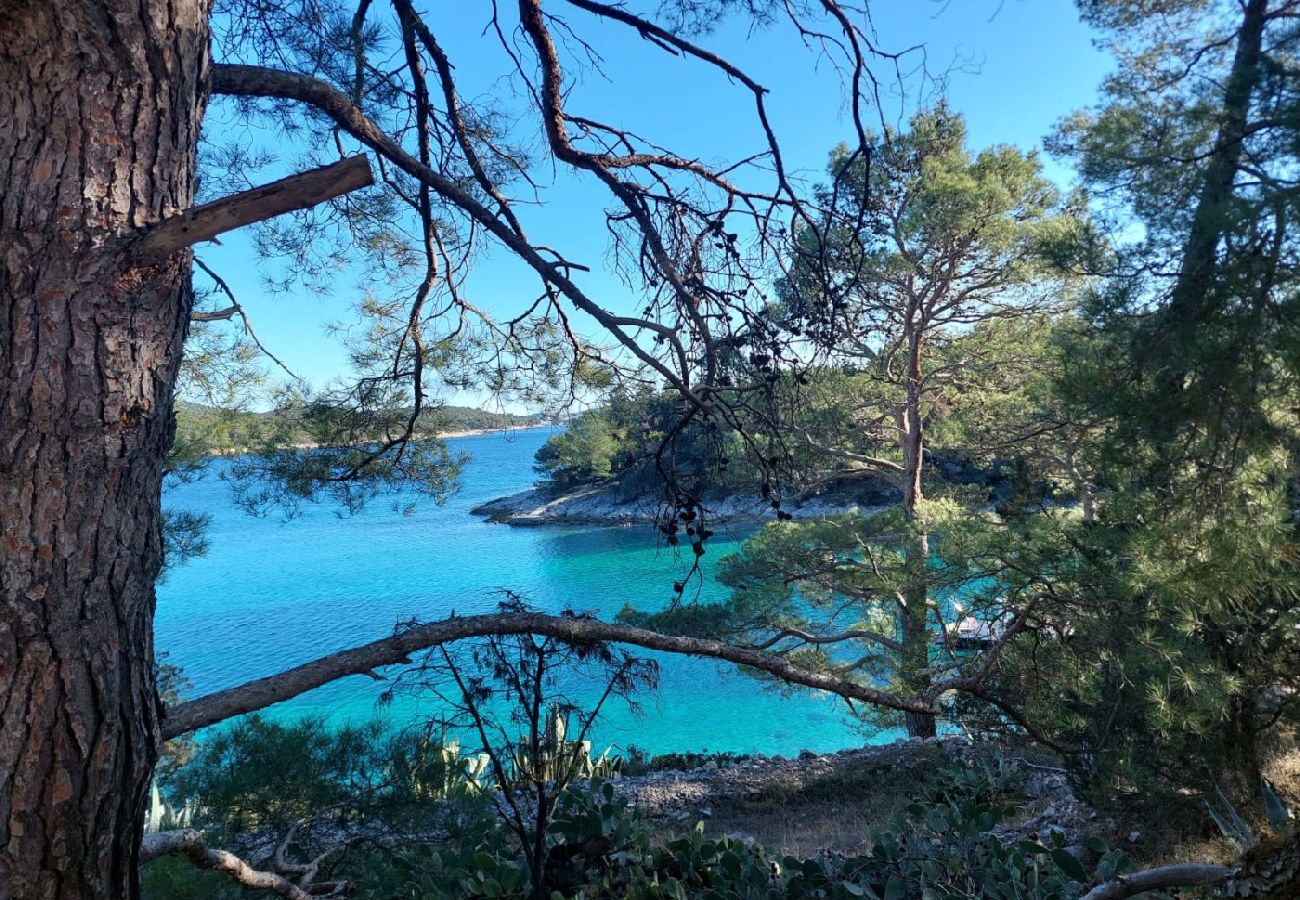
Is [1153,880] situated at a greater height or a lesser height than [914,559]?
greater

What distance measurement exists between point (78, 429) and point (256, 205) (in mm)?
438

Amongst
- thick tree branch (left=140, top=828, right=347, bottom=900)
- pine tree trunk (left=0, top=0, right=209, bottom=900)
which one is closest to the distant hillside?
thick tree branch (left=140, top=828, right=347, bottom=900)

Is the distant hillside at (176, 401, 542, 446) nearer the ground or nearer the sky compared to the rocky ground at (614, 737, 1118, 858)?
nearer the sky

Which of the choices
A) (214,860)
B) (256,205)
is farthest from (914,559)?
(256,205)

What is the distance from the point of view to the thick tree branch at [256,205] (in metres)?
1.05

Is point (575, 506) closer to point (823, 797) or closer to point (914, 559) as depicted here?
point (823, 797)

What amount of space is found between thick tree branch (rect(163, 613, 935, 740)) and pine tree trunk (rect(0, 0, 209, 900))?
280mm

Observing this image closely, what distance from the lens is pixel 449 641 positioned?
63.9 inches

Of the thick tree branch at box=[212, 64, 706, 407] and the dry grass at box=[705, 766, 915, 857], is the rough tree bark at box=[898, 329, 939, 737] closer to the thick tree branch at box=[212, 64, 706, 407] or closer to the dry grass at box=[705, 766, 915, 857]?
the dry grass at box=[705, 766, 915, 857]

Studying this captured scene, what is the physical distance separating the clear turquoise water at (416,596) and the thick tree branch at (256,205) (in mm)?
1135

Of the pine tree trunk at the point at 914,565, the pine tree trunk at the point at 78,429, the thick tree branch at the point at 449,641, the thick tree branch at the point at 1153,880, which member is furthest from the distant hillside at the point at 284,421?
the pine tree trunk at the point at 914,565

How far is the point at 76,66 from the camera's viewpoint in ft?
3.64

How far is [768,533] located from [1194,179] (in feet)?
17.1

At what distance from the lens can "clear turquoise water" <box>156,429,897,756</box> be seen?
1022 cm
